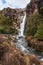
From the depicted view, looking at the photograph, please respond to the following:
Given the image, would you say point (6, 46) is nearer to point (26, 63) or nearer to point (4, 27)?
point (26, 63)

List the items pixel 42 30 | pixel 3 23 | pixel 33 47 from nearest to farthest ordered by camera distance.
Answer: pixel 33 47 → pixel 42 30 → pixel 3 23

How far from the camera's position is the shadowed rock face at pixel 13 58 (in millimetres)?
15570

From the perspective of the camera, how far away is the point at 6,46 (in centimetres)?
1659

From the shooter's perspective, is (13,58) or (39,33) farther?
(39,33)

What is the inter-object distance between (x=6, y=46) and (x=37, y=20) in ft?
Result: 141

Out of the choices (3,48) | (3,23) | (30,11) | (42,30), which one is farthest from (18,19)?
(3,48)

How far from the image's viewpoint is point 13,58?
51.1 feet

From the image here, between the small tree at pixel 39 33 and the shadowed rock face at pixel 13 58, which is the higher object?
the shadowed rock face at pixel 13 58

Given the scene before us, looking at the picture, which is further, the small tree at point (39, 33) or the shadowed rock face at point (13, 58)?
the small tree at point (39, 33)

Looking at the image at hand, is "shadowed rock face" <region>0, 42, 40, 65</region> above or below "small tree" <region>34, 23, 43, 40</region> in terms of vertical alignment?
above

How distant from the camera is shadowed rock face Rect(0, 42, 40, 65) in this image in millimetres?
→ 15570

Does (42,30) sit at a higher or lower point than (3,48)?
lower

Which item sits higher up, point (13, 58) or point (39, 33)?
point (13, 58)

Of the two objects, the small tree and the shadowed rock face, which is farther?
the small tree
